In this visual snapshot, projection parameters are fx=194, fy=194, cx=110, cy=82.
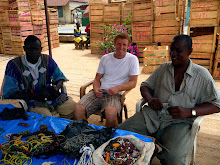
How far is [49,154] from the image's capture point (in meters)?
1.67

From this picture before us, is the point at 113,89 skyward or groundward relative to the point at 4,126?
skyward

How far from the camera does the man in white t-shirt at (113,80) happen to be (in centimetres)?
272

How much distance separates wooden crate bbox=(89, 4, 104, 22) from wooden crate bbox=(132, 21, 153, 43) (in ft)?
6.76

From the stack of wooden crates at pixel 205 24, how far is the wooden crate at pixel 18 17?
715cm

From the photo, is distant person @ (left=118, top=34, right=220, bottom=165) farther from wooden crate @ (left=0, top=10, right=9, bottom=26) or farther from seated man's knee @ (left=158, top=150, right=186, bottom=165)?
wooden crate @ (left=0, top=10, right=9, bottom=26)

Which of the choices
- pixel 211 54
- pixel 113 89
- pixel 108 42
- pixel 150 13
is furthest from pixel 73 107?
pixel 108 42

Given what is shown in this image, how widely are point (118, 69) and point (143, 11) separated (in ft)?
15.4

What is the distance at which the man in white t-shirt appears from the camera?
2721 mm

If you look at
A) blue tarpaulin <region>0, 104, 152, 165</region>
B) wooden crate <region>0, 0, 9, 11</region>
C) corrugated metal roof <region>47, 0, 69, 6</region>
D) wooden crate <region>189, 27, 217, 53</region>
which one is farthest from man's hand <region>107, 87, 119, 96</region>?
corrugated metal roof <region>47, 0, 69, 6</region>

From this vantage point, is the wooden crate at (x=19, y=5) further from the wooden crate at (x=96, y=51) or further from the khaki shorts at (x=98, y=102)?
the khaki shorts at (x=98, y=102)

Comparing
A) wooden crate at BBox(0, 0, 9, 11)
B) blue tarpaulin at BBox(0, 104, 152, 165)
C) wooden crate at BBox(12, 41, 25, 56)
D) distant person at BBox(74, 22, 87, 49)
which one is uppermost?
wooden crate at BBox(0, 0, 9, 11)

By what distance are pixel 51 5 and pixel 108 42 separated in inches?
900

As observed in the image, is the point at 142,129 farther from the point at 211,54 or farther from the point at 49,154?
the point at 211,54

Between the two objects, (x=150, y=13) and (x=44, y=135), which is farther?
(x=150, y=13)
